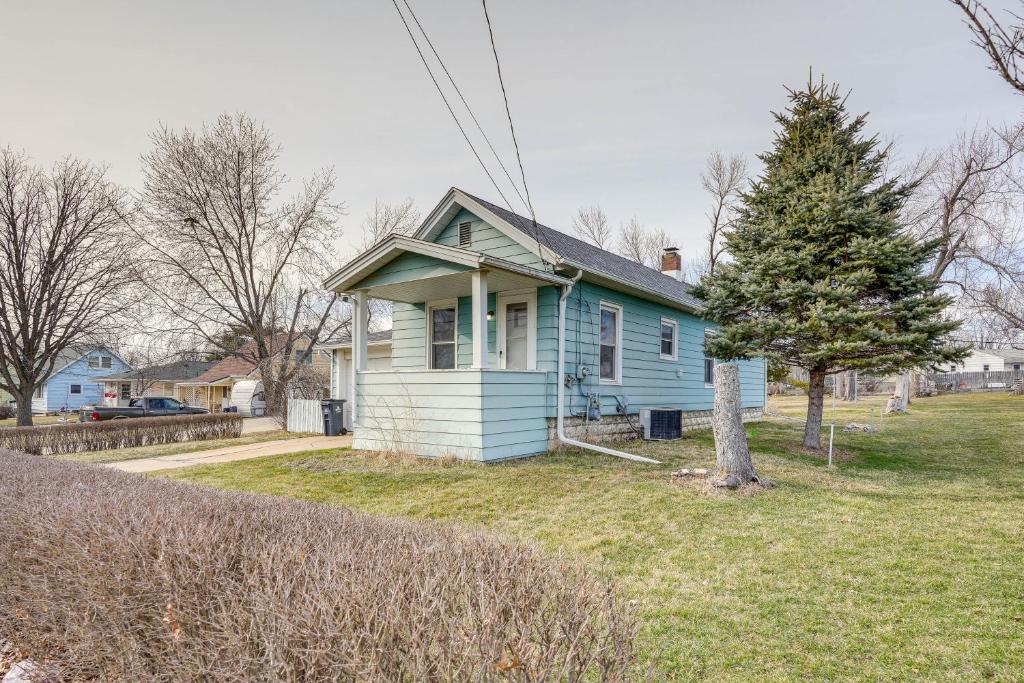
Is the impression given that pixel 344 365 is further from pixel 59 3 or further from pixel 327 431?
pixel 59 3

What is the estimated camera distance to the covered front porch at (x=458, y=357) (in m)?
8.35

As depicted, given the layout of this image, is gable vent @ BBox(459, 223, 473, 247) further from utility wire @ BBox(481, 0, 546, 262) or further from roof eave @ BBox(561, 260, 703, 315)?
roof eave @ BBox(561, 260, 703, 315)

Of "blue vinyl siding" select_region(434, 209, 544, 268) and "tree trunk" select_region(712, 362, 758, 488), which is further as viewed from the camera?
"blue vinyl siding" select_region(434, 209, 544, 268)

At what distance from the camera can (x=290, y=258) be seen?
66.7 ft

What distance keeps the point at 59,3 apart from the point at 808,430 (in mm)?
13931

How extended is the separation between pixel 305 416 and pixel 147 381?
27154mm

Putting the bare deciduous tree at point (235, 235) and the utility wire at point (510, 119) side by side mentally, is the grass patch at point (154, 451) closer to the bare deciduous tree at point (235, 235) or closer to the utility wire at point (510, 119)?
the bare deciduous tree at point (235, 235)

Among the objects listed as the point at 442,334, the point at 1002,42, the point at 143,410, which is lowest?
the point at 143,410

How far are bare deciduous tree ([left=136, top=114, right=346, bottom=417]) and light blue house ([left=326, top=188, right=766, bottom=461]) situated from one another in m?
9.21

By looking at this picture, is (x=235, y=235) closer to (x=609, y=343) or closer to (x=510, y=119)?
(x=609, y=343)

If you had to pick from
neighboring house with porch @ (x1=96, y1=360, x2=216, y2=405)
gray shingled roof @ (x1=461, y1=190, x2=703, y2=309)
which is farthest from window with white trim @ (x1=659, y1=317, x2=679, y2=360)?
neighboring house with porch @ (x1=96, y1=360, x2=216, y2=405)

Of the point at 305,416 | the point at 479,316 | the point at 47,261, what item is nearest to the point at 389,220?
the point at 305,416

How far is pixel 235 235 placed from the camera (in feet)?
63.8

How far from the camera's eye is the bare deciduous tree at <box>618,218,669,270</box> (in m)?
32.4
